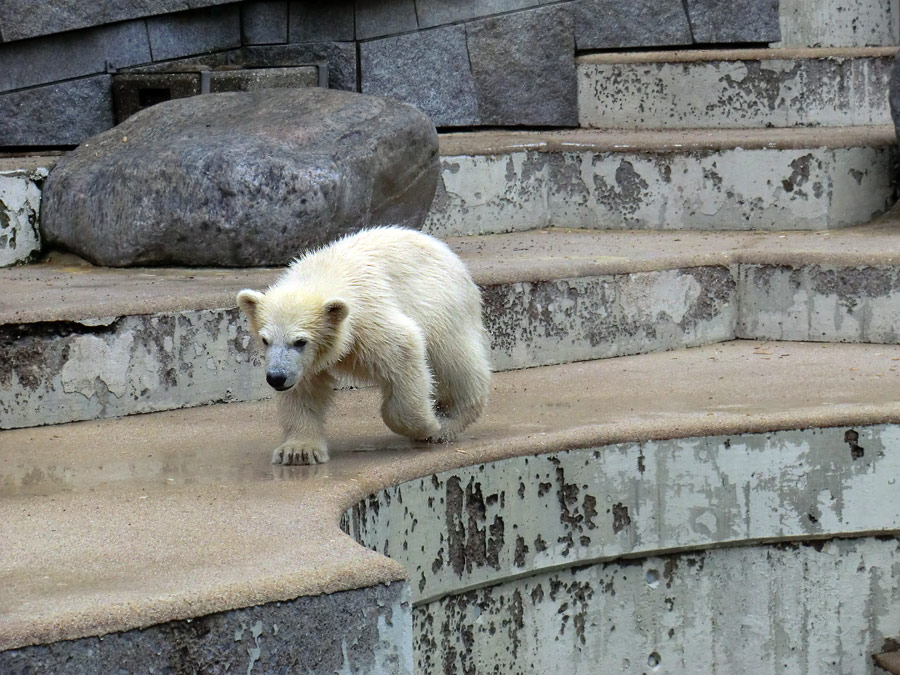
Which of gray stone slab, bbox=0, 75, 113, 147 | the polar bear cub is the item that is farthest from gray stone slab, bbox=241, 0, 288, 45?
the polar bear cub

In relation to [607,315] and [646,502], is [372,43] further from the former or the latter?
[646,502]

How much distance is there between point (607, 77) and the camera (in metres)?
7.35

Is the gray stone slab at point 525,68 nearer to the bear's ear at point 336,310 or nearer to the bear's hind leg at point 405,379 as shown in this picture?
the bear's hind leg at point 405,379

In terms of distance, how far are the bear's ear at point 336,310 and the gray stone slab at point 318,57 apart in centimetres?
412

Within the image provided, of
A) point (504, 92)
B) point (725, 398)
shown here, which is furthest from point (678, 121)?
point (725, 398)

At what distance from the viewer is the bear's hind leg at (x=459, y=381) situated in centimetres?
357

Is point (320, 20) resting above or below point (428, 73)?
above

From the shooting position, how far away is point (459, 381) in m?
3.59

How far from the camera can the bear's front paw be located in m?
3.41

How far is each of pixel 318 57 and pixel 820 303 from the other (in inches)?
126

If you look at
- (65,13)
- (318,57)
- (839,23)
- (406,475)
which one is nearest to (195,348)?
(406,475)

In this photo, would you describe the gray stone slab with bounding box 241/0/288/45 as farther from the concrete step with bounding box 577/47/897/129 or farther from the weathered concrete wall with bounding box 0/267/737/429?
the weathered concrete wall with bounding box 0/267/737/429

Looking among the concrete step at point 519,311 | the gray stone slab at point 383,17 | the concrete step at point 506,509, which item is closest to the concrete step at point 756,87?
the gray stone slab at point 383,17

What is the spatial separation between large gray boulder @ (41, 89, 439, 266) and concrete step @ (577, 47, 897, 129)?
2267 mm
